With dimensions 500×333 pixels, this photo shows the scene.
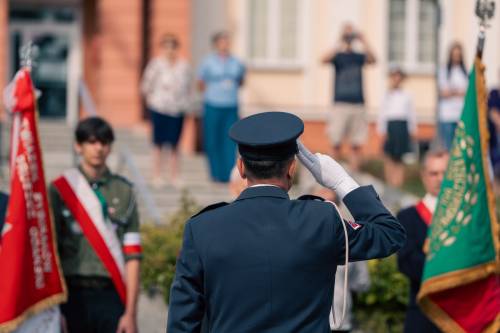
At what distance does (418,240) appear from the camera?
23.6 feet

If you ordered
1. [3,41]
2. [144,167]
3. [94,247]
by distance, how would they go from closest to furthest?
[94,247] < [144,167] < [3,41]

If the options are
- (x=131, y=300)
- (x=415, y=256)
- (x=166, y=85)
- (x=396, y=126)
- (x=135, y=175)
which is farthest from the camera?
(x=396, y=126)

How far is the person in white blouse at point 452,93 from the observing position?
1494cm

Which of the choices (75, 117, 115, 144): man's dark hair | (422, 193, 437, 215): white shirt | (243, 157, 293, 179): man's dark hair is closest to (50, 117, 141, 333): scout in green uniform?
(75, 117, 115, 144): man's dark hair

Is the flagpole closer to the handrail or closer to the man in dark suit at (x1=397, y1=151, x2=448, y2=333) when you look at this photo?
the man in dark suit at (x1=397, y1=151, x2=448, y2=333)

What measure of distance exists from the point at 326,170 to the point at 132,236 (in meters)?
2.36

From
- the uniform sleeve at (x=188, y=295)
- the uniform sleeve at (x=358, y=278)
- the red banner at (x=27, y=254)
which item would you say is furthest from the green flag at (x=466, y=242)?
the uniform sleeve at (x=188, y=295)

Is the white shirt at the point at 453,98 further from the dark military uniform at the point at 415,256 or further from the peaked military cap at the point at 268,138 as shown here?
the peaked military cap at the point at 268,138

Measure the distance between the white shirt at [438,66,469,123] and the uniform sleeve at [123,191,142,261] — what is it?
876 cm

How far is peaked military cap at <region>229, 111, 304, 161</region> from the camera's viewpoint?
4348 millimetres

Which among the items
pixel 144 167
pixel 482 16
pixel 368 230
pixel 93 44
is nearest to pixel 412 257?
pixel 482 16

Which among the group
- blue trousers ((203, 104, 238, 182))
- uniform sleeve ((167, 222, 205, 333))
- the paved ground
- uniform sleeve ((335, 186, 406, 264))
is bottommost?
the paved ground

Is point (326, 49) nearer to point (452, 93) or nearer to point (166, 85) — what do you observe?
point (452, 93)

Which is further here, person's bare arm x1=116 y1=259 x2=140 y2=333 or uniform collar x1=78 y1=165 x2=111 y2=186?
uniform collar x1=78 y1=165 x2=111 y2=186
